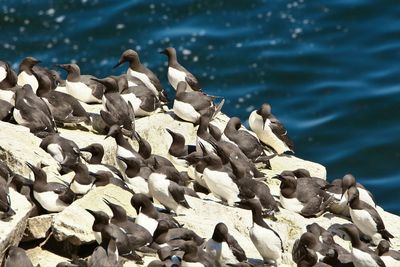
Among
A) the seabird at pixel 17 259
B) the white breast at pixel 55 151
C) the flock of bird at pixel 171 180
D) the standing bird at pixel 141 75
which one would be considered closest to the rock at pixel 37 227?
the flock of bird at pixel 171 180

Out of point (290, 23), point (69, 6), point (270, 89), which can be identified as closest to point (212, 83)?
point (270, 89)

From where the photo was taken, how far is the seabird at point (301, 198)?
1623 centimetres

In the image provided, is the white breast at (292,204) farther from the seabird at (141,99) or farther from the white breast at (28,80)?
the white breast at (28,80)

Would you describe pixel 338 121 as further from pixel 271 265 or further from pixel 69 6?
pixel 271 265

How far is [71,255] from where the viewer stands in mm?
13867

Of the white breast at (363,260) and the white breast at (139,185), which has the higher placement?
the white breast at (139,185)

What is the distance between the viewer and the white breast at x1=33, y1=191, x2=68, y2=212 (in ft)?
47.3

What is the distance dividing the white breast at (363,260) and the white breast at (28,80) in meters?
6.15

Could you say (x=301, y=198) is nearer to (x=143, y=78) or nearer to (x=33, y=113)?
(x=33, y=113)

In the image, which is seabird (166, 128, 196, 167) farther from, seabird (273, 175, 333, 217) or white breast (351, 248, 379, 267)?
white breast (351, 248, 379, 267)

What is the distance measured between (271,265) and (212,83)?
15.9 meters

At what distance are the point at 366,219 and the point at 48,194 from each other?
14.5 feet

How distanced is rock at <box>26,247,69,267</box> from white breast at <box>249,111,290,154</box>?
5.41m

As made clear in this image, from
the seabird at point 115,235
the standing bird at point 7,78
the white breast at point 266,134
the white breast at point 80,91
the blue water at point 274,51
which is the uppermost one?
the seabird at point 115,235
